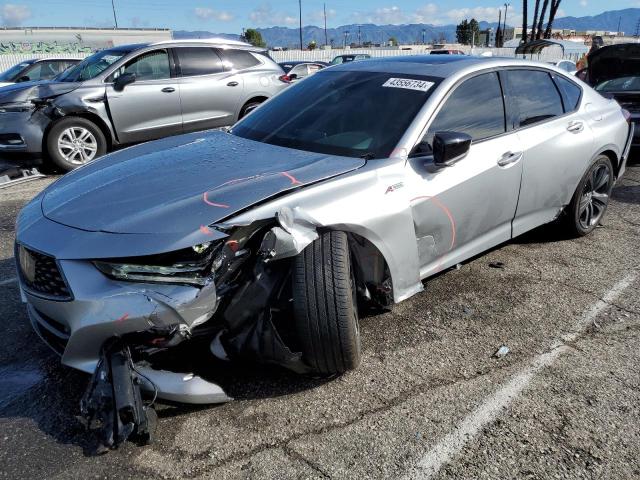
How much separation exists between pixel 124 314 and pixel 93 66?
657 cm

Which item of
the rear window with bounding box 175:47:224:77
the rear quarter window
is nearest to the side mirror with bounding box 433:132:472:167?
the rear quarter window

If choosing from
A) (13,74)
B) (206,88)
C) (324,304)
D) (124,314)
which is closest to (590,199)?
(324,304)

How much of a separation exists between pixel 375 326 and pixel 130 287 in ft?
5.26

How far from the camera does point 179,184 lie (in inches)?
109

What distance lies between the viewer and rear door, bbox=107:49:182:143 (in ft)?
24.6

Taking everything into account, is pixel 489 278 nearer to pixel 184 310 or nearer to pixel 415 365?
pixel 415 365

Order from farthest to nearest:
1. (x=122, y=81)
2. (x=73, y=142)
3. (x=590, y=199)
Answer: (x=122, y=81), (x=73, y=142), (x=590, y=199)

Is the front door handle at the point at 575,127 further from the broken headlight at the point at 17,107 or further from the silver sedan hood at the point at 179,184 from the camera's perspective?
the broken headlight at the point at 17,107

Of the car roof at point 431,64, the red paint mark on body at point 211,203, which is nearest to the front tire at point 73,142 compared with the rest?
the car roof at point 431,64

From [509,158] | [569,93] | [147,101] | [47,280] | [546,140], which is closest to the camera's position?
[47,280]

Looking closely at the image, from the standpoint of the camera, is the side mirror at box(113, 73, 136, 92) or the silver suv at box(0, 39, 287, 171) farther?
the side mirror at box(113, 73, 136, 92)

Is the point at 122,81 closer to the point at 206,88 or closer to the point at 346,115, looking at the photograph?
the point at 206,88

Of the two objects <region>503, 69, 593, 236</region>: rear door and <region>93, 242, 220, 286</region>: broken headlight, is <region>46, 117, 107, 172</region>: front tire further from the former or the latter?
<region>503, 69, 593, 236</region>: rear door

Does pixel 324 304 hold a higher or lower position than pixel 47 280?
lower
